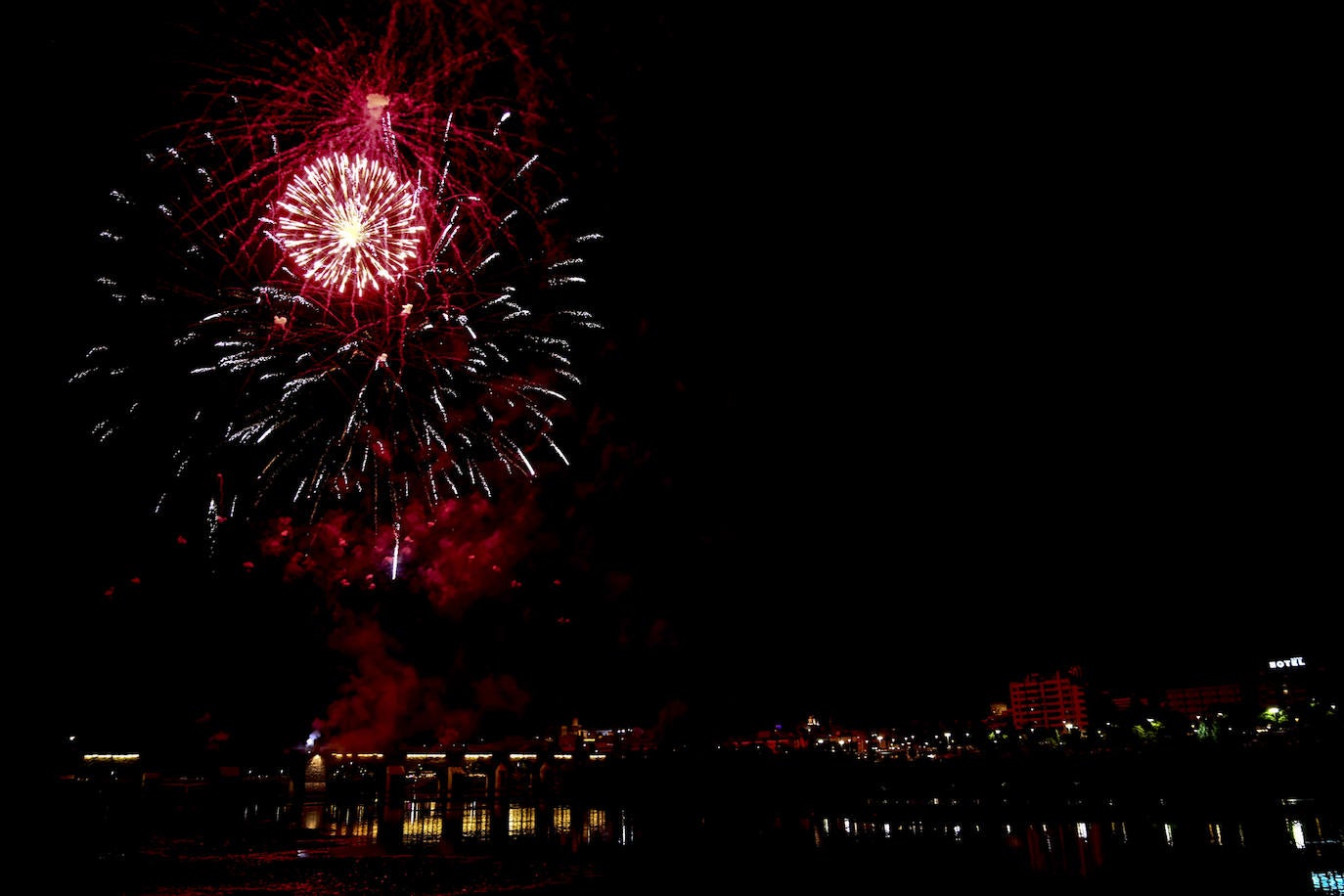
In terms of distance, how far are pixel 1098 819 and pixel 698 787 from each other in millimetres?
10109

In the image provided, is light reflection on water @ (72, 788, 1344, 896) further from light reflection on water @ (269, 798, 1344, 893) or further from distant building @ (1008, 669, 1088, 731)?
distant building @ (1008, 669, 1088, 731)

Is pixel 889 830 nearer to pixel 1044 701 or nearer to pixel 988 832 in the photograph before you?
pixel 988 832

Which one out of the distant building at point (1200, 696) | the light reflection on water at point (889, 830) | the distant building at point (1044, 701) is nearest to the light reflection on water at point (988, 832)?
the light reflection on water at point (889, 830)

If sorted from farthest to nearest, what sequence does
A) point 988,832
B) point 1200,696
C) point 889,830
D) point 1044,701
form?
point 1044,701 < point 1200,696 < point 889,830 < point 988,832

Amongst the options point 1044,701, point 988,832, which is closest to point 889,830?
point 988,832

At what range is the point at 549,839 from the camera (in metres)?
12.2

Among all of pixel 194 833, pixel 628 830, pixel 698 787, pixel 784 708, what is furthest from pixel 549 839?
pixel 784 708

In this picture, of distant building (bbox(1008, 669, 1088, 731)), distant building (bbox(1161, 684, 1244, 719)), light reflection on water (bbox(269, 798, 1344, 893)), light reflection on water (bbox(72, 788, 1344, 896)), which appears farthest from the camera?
distant building (bbox(1008, 669, 1088, 731))

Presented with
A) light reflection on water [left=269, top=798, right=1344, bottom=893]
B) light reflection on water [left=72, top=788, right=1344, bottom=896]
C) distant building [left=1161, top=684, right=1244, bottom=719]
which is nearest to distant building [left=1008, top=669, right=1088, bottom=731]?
distant building [left=1161, top=684, right=1244, bottom=719]

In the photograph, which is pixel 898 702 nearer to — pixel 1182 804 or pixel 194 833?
pixel 1182 804

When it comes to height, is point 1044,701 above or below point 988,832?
above

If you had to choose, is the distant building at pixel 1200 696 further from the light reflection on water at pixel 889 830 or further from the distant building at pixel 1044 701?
the distant building at pixel 1044 701

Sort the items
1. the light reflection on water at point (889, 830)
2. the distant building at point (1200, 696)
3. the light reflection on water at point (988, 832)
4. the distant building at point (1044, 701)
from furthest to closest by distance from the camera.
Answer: the distant building at point (1044, 701) < the distant building at point (1200, 696) < the light reflection on water at point (988, 832) < the light reflection on water at point (889, 830)

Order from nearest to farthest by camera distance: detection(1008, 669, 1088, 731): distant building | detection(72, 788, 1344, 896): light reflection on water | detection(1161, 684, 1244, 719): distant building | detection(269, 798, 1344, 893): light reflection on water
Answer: detection(72, 788, 1344, 896): light reflection on water
detection(269, 798, 1344, 893): light reflection on water
detection(1161, 684, 1244, 719): distant building
detection(1008, 669, 1088, 731): distant building
